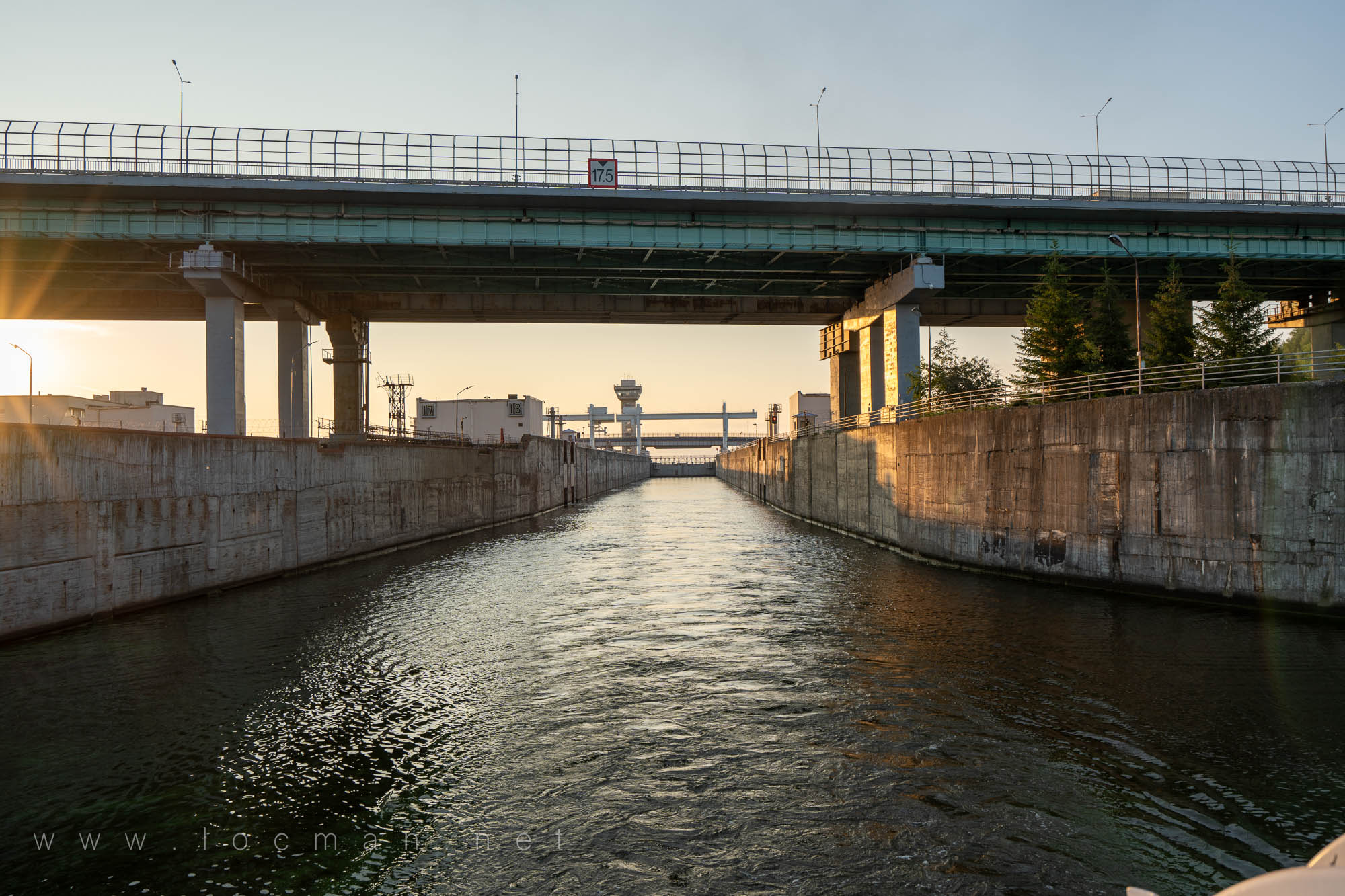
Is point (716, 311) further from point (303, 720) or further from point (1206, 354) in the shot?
point (303, 720)

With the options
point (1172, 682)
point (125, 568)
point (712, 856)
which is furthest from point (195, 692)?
point (1172, 682)

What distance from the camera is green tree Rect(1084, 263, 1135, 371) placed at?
48312mm

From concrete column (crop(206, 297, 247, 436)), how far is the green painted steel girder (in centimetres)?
502

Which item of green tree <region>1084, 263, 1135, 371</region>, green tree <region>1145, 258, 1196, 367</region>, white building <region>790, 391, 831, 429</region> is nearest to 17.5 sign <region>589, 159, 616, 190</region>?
green tree <region>1084, 263, 1135, 371</region>

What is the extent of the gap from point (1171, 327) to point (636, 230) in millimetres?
33222

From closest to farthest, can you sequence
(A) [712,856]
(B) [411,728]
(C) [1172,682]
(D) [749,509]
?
(A) [712,856]
(B) [411,728]
(C) [1172,682]
(D) [749,509]

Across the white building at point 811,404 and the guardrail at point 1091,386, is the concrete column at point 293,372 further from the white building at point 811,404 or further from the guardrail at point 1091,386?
the white building at point 811,404

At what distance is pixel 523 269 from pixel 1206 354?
131 ft

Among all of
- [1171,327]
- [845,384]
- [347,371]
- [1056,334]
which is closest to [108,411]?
[347,371]

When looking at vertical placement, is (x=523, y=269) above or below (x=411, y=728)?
above

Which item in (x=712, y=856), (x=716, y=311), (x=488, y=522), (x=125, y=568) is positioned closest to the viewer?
(x=712, y=856)

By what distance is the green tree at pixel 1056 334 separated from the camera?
42.5 m

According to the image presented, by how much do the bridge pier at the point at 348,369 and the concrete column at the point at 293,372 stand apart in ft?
9.87

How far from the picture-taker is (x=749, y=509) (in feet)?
244
